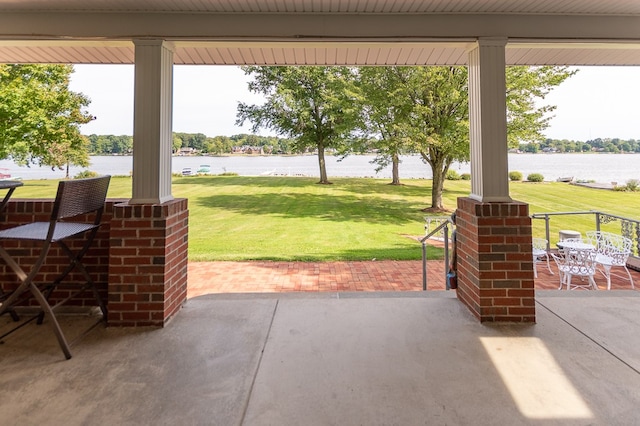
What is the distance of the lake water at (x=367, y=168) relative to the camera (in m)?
12.9

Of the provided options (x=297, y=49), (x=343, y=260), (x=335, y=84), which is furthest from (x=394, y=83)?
(x=297, y=49)

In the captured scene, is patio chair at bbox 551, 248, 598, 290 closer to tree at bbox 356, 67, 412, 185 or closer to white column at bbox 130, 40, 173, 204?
white column at bbox 130, 40, 173, 204

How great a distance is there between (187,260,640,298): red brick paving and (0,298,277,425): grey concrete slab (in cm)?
306

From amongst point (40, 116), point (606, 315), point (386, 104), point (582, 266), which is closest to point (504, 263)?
point (606, 315)

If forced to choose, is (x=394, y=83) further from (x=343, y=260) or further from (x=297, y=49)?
(x=297, y=49)

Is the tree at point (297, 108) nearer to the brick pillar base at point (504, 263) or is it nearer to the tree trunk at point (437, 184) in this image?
the tree trunk at point (437, 184)

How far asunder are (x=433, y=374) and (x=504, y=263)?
3.94ft

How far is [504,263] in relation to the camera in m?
2.71

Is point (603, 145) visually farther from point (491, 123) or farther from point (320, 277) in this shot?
point (491, 123)

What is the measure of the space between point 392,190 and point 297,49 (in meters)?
17.5

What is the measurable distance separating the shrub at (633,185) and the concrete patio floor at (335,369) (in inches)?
698

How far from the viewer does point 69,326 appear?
262 cm

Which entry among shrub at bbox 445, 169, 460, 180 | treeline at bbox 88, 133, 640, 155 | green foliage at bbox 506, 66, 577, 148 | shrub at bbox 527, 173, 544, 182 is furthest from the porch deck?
shrub at bbox 527, 173, 544, 182

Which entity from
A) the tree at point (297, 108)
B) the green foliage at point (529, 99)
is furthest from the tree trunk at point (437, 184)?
the tree at point (297, 108)
